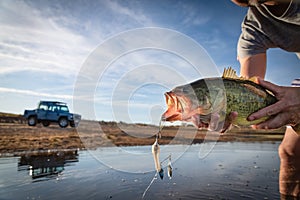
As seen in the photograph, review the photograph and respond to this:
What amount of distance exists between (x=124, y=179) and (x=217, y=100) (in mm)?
3780

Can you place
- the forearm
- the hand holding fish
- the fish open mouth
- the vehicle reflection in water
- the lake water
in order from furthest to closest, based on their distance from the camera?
the vehicle reflection in water < the lake water < the forearm < the hand holding fish < the fish open mouth

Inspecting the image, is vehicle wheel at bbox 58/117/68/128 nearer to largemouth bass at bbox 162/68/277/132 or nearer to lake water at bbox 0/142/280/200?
lake water at bbox 0/142/280/200

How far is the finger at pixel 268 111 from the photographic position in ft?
10.1

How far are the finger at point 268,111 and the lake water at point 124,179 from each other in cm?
225

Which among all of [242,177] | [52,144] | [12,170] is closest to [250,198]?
[242,177]

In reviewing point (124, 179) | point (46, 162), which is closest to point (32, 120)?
point (46, 162)

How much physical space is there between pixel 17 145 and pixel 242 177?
7613mm

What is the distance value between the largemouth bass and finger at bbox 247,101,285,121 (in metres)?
0.04

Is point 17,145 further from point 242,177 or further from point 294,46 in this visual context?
point 294,46

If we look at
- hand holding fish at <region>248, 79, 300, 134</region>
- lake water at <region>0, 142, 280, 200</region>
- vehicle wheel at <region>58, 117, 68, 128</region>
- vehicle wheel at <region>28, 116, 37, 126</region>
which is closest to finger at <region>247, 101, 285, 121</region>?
hand holding fish at <region>248, 79, 300, 134</region>

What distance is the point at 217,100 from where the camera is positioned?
2.79m

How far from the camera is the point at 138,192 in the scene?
503cm

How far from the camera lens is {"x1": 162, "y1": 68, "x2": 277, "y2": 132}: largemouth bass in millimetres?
2605

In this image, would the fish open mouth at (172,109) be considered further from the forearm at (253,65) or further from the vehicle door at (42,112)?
the vehicle door at (42,112)
